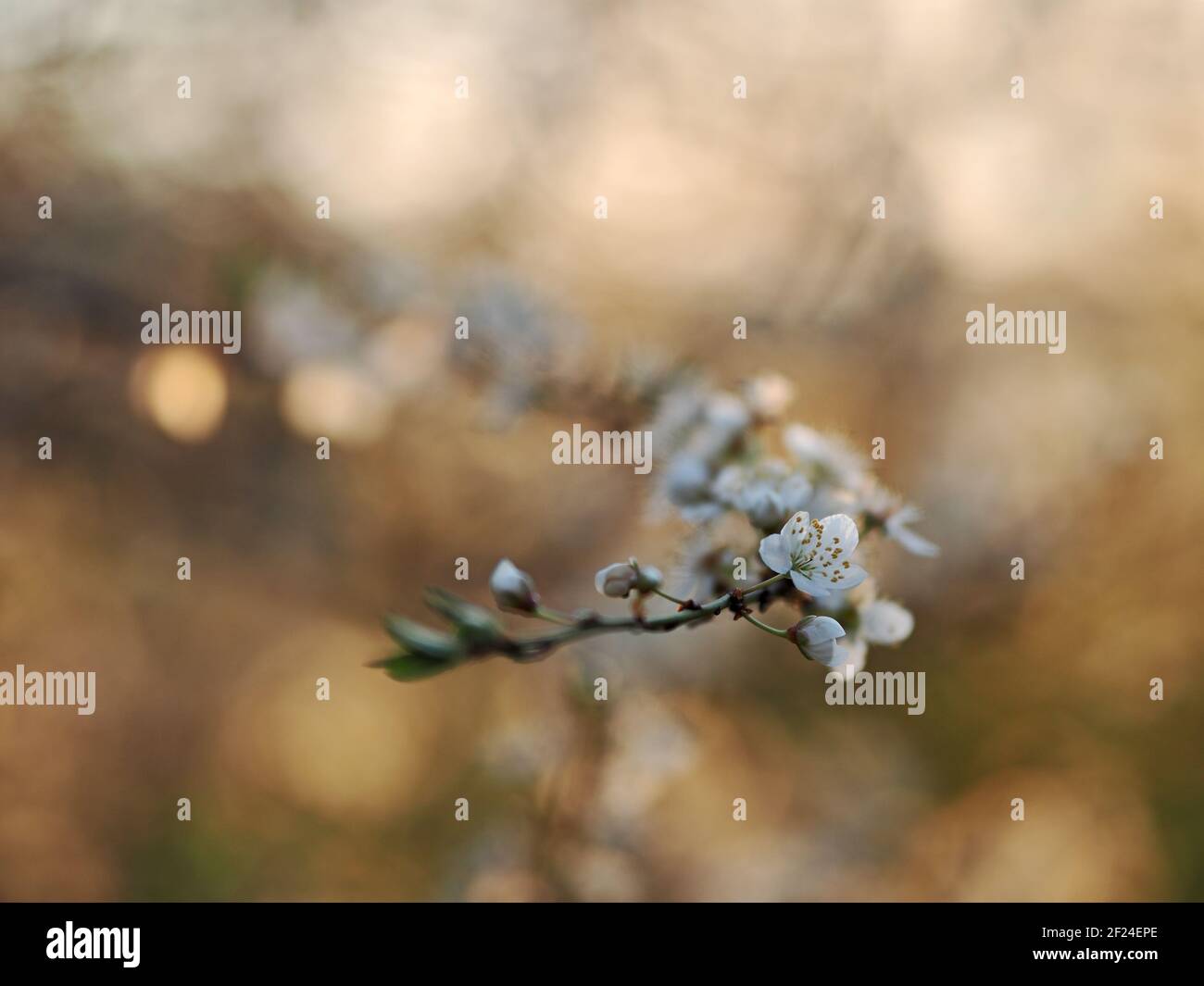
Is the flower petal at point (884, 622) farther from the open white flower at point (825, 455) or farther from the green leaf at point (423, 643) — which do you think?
the green leaf at point (423, 643)

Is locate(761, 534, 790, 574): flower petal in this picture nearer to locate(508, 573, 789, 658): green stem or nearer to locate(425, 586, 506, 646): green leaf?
locate(508, 573, 789, 658): green stem

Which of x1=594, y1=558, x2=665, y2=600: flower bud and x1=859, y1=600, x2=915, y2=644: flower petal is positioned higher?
x1=594, y1=558, x2=665, y2=600: flower bud

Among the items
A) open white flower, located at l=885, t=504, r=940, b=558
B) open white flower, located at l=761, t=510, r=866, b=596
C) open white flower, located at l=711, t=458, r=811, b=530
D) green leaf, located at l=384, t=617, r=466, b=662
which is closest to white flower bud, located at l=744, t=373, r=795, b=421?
open white flower, located at l=711, t=458, r=811, b=530

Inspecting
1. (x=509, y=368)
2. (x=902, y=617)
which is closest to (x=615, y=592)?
(x=902, y=617)

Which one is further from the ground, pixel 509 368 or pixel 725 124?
pixel 725 124

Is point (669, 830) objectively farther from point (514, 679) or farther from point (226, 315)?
point (226, 315)

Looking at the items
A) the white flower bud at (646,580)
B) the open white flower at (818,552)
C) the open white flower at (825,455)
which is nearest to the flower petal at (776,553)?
the open white flower at (818,552)

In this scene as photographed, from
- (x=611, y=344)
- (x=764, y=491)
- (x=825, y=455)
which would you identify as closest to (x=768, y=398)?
(x=825, y=455)

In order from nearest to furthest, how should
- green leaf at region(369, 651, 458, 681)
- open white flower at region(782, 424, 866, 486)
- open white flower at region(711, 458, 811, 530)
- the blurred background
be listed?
green leaf at region(369, 651, 458, 681), open white flower at region(711, 458, 811, 530), open white flower at region(782, 424, 866, 486), the blurred background
